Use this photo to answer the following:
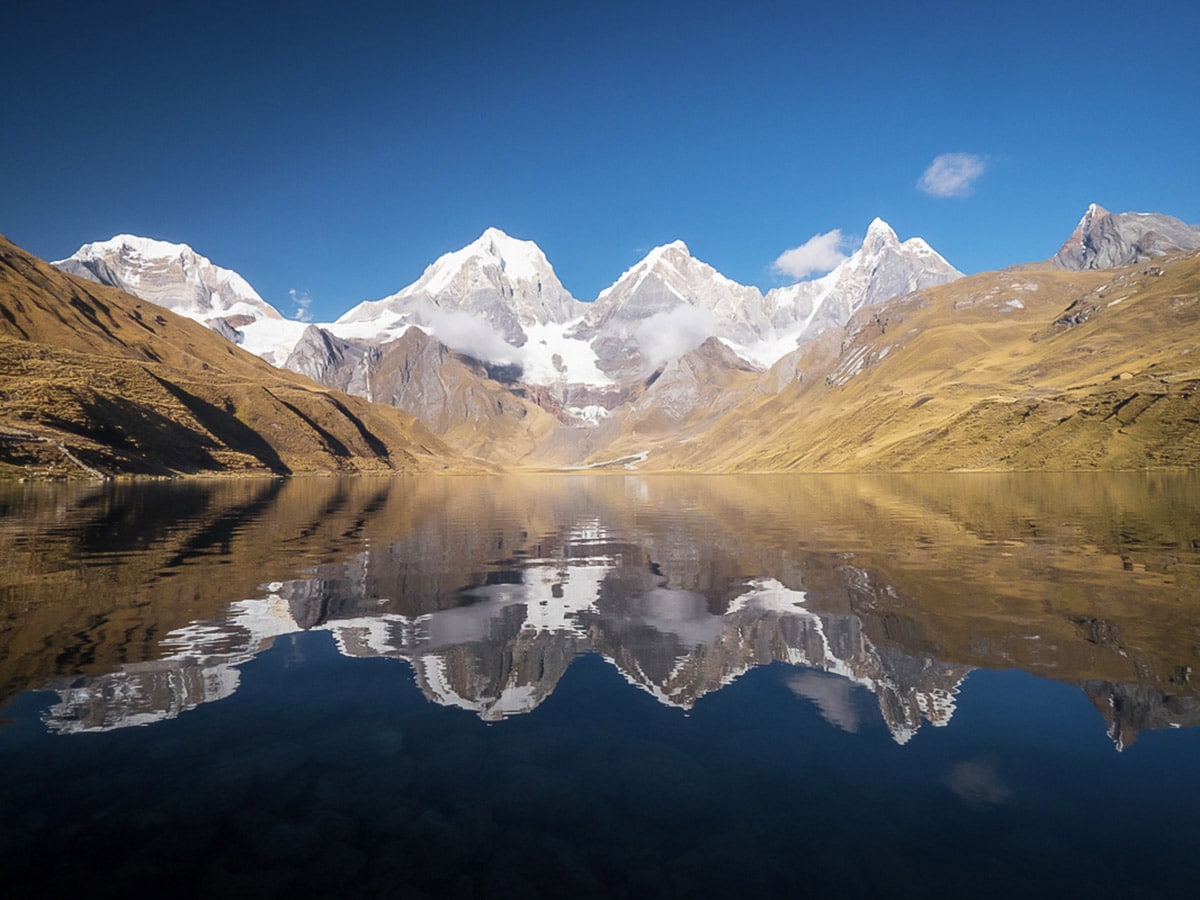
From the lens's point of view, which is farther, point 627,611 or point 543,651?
point 627,611

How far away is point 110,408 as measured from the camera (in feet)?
361

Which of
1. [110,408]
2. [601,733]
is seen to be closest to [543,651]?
[601,733]

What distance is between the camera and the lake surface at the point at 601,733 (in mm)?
6738

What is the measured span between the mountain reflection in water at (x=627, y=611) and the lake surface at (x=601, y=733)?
0.38ft

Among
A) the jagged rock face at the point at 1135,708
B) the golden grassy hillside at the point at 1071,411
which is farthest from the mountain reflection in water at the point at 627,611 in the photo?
the golden grassy hillside at the point at 1071,411

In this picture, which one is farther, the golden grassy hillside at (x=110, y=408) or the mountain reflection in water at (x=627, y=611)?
the golden grassy hillside at (x=110, y=408)

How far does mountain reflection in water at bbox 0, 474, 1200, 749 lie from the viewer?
11906 millimetres

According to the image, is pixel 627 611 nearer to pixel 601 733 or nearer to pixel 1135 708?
Answer: pixel 601 733

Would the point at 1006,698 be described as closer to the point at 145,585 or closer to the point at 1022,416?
the point at 145,585

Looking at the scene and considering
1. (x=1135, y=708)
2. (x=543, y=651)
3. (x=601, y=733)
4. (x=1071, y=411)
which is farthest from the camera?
(x=1071, y=411)

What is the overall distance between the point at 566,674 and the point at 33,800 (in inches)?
325

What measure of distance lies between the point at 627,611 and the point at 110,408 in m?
125

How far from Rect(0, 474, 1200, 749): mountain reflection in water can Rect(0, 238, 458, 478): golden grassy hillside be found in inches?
2802

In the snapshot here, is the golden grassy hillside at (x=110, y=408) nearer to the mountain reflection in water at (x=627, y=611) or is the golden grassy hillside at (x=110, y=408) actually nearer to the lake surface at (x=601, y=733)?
the mountain reflection in water at (x=627, y=611)
